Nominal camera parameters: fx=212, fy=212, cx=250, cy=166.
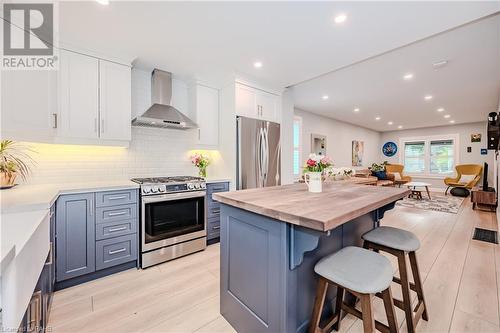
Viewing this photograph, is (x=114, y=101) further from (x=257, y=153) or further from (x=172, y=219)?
(x=257, y=153)

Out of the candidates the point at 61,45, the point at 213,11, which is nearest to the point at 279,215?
the point at 213,11

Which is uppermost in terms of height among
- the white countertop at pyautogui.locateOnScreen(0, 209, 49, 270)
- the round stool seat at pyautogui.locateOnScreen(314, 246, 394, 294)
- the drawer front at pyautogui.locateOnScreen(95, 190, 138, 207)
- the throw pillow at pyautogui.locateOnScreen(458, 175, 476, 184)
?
the white countertop at pyautogui.locateOnScreen(0, 209, 49, 270)

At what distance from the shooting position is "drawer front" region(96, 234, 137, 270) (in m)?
2.16

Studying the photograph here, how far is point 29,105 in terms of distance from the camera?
190 cm

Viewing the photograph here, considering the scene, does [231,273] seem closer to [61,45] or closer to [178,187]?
[178,187]

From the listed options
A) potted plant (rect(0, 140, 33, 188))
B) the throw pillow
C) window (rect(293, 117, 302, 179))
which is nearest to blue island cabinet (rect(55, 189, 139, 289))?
potted plant (rect(0, 140, 33, 188))

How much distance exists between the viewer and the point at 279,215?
1.08 metres

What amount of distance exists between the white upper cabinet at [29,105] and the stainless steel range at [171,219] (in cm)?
99

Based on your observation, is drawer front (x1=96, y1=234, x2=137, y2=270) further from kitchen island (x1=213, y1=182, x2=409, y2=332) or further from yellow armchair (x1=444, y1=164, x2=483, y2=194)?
yellow armchair (x1=444, y1=164, x2=483, y2=194)

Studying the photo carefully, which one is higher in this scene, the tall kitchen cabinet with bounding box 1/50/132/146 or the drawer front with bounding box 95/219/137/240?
the tall kitchen cabinet with bounding box 1/50/132/146

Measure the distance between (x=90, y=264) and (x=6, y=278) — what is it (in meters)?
1.75

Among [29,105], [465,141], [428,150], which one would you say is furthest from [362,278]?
[428,150]

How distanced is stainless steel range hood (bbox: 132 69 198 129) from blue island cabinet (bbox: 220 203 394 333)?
1806 millimetres

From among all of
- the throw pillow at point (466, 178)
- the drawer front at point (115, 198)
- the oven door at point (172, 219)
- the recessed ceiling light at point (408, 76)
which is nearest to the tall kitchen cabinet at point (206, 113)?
the oven door at point (172, 219)
